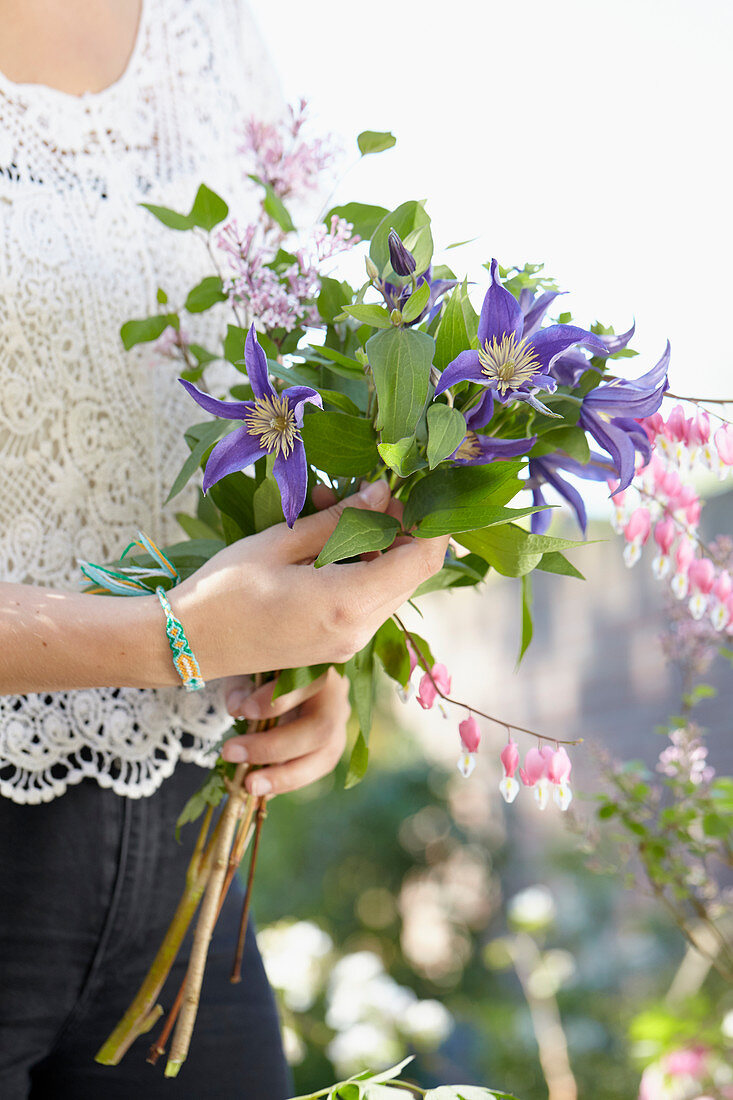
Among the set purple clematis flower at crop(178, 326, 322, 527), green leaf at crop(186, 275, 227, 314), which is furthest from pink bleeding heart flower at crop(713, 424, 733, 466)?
green leaf at crop(186, 275, 227, 314)

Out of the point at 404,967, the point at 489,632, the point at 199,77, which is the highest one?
the point at 199,77

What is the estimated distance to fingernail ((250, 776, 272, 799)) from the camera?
0.72 meters

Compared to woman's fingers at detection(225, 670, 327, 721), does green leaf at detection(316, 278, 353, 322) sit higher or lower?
higher

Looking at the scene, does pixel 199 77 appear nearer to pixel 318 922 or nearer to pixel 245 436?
pixel 245 436

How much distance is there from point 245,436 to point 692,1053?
127 centimetres

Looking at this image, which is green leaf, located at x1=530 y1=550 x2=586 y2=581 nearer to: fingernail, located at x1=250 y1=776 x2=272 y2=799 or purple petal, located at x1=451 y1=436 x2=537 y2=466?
purple petal, located at x1=451 y1=436 x2=537 y2=466

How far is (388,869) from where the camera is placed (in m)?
2.87

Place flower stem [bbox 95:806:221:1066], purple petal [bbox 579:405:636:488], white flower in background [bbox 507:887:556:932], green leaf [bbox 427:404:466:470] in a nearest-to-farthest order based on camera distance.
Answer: green leaf [bbox 427:404:466:470] → purple petal [bbox 579:405:636:488] → flower stem [bbox 95:806:221:1066] → white flower in background [bbox 507:887:556:932]

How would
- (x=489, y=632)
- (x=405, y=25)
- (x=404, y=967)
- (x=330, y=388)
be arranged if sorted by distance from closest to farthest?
(x=330, y=388) < (x=405, y=25) < (x=404, y=967) < (x=489, y=632)

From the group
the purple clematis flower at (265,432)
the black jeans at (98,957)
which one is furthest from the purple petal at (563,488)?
the black jeans at (98,957)

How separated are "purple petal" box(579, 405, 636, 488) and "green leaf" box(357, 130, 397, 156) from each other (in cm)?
31

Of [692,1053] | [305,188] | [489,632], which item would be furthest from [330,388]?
[489,632]

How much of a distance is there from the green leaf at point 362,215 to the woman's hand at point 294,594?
0.82 ft

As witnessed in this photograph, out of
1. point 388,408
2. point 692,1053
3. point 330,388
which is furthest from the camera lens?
point 692,1053
